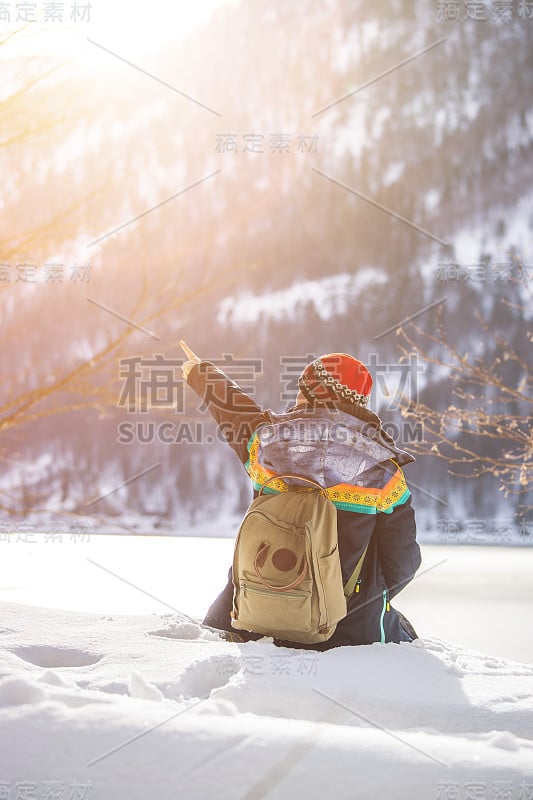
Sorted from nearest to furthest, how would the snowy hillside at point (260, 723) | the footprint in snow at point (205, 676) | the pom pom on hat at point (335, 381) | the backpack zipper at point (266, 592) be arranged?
1. the snowy hillside at point (260, 723)
2. the footprint in snow at point (205, 676)
3. the backpack zipper at point (266, 592)
4. the pom pom on hat at point (335, 381)

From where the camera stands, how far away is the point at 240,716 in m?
1.55

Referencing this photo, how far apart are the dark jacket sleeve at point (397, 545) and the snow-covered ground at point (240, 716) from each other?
238 mm

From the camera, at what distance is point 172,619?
2.84m

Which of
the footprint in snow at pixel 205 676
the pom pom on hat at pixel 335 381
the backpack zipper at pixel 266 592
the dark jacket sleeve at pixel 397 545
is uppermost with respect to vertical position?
the pom pom on hat at pixel 335 381

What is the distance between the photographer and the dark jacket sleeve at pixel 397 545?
2303mm

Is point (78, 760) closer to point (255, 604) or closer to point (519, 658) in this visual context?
point (255, 604)

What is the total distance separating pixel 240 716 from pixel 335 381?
3.78 ft

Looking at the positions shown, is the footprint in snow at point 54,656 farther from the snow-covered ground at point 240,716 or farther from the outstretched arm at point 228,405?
the outstretched arm at point 228,405

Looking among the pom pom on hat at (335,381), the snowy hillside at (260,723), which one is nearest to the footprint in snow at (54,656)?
the snowy hillside at (260,723)

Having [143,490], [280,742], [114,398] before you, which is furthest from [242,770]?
[143,490]

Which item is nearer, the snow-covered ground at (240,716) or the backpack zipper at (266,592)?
the snow-covered ground at (240,716)

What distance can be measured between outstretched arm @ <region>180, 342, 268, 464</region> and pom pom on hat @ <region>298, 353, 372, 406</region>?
0.22 meters

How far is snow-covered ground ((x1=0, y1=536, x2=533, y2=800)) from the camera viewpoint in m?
1.27

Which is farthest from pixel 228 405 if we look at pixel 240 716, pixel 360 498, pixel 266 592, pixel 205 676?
pixel 240 716
